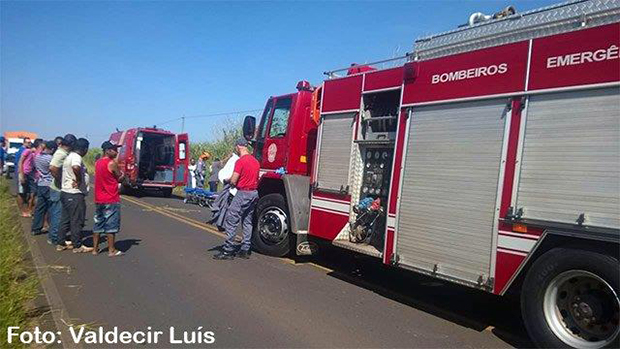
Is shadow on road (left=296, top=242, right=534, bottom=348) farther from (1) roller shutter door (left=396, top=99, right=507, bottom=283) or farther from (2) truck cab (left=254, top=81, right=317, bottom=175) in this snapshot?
(2) truck cab (left=254, top=81, right=317, bottom=175)

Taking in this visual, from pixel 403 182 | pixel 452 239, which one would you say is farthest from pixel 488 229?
pixel 403 182

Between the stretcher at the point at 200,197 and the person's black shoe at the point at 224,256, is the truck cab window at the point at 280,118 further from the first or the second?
the stretcher at the point at 200,197

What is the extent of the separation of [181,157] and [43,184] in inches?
403

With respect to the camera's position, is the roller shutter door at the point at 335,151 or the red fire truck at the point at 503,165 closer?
the red fire truck at the point at 503,165

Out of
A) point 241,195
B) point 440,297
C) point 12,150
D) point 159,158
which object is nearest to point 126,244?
point 241,195

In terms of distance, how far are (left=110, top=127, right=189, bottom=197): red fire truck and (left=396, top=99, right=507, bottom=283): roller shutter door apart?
1474 centimetres

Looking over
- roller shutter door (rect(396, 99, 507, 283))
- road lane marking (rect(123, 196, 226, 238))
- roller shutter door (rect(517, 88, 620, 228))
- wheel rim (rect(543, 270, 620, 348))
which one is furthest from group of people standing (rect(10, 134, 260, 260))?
wheel rim (rect(543, 270, 620, 348))

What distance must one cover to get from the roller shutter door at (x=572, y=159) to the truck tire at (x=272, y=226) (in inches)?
166

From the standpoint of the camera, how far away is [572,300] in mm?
4082

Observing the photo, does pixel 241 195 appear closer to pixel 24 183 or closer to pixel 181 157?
pixel 24 183

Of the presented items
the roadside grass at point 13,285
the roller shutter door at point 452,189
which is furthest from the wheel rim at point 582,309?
the roadside grass at point 13,285

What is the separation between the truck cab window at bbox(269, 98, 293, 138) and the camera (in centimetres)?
828

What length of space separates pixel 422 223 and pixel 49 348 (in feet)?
12.3

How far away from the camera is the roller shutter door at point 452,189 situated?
4711mm
